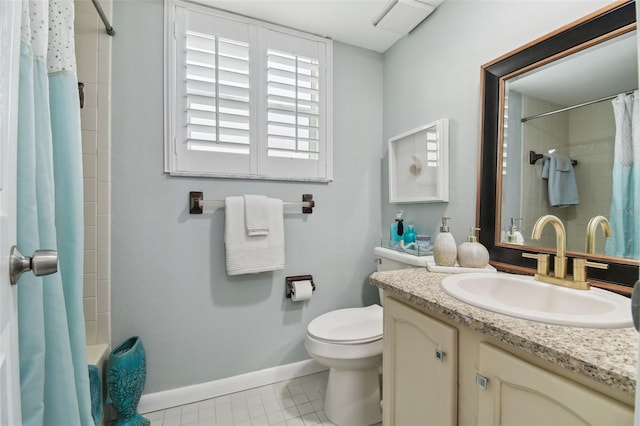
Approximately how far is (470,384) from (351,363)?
69 centimetres

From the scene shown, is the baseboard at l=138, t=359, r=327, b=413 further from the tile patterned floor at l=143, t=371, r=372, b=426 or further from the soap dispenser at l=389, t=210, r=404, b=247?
the soap dispenser at l=389, t=210, r=404, b=247

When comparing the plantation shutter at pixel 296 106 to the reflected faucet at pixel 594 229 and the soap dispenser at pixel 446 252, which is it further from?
the reflected faucet at pixel 594 229

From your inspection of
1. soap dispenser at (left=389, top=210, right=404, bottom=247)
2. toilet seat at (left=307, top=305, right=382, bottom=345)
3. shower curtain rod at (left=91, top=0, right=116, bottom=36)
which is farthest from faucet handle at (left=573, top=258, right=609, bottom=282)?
shower curtain rod at (left=91, top=0, right=116, bottom=36)

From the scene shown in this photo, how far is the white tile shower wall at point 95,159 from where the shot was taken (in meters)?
1.41

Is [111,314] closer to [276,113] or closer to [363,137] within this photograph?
[276,113]

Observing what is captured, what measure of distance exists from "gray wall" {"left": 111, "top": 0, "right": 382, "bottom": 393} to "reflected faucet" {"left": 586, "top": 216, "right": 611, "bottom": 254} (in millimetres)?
1230

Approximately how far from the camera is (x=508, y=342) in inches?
25.5

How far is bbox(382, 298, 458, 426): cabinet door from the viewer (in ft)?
2.69

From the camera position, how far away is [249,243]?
1627 mm

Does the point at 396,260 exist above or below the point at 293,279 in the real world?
above

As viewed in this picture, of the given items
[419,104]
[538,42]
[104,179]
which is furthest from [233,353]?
[538,42]

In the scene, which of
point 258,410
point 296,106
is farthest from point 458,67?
point 258,410

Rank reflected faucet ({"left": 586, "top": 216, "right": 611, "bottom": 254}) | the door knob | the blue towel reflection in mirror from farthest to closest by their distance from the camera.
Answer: the blue towel reflection in mirror
reflected faucet ({"left": 586, "top": 216, "right": 611, "bottom": 254})
the door knob

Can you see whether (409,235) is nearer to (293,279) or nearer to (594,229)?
(293,279)
